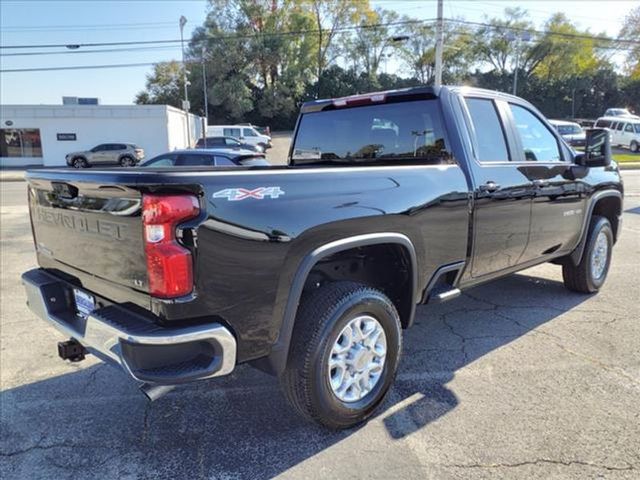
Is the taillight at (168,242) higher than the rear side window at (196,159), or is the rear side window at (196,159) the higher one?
the rear side window at (196,159)

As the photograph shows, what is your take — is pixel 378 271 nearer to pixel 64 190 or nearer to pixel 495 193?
pixel 495 193

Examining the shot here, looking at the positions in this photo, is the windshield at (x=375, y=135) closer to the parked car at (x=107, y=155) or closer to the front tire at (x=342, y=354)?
the front tire at (x=342, y=354)

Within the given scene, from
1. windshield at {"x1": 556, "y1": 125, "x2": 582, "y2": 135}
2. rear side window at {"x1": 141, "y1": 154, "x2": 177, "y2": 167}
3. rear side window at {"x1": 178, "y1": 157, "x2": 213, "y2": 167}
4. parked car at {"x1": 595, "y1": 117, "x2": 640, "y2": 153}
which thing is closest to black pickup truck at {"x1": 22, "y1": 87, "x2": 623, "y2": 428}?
rear side window at {"x1": 178, "y1": 157, "x2": 213, "y2": 167}

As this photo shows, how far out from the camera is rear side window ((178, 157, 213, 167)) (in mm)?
10682

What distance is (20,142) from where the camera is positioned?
3353 cm

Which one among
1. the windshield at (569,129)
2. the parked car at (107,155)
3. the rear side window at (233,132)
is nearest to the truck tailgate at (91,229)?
the parked car at (107,155)

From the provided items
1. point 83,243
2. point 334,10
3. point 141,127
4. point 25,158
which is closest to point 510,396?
point 83,243

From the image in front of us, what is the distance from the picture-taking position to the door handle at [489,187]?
3.59m

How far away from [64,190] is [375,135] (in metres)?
2.31

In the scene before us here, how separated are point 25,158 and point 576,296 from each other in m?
37.0

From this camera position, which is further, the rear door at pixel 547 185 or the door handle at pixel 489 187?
the rear door at pixel 547 185

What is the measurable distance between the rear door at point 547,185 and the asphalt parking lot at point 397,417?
0.79m

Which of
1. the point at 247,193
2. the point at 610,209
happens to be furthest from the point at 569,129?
the point at 247,193

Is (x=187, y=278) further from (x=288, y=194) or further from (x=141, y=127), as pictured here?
(x=141, y=127)
